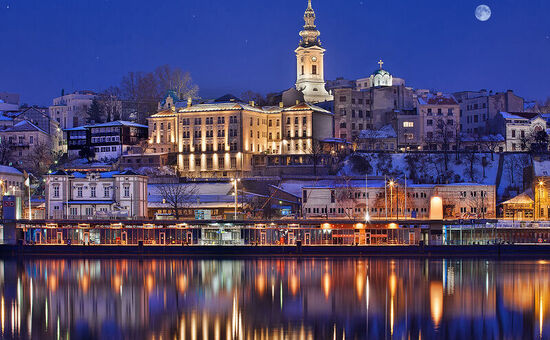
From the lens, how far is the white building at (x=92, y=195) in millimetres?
82375

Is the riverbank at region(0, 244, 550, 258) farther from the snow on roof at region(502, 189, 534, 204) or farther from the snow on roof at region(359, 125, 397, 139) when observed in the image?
the snow on roof at region(359, 125, 397, 139)

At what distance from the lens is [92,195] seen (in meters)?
83.0

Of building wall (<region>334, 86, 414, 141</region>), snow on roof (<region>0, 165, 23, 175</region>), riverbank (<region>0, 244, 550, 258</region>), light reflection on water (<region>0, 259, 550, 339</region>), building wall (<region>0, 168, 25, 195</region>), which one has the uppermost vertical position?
building wall (<region>334, 86, 414, 141</region>)

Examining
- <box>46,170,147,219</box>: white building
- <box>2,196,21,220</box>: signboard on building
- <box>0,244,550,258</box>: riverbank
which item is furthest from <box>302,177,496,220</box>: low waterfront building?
<box>2,196,21,220</box>: signboard on building

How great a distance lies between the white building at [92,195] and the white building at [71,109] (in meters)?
55.9

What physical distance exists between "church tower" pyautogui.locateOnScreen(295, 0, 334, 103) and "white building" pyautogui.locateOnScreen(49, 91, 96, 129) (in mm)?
36955

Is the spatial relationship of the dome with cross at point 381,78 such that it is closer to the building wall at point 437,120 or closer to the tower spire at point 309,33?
the tower spire at point 309,33

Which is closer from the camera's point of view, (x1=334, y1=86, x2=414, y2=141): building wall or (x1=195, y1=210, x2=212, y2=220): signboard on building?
(x1=195, y1=210, x2=212, y2=220): signboard on building

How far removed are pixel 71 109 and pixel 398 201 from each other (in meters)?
76.4

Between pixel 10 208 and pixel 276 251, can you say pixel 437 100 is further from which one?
pixel 10 208

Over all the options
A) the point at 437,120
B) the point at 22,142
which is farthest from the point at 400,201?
the point at 22,142

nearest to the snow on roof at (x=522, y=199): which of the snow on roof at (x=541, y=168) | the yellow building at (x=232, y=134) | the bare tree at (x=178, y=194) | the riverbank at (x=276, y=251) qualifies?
the snow on roof at (x=541, y=168)

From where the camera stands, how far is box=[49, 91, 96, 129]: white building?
140 m

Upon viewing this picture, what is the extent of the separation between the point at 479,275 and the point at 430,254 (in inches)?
577
